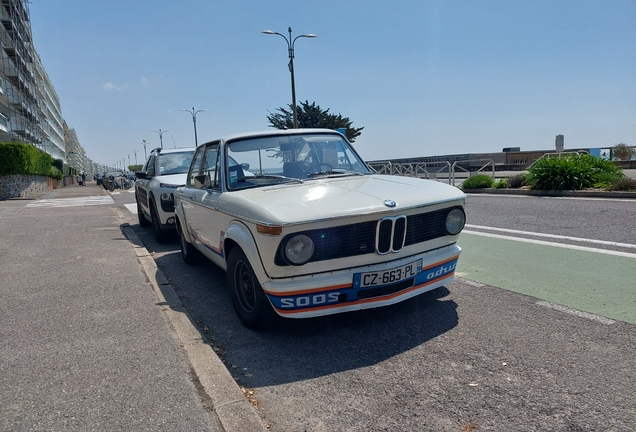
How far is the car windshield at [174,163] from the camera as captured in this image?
9.63 metres

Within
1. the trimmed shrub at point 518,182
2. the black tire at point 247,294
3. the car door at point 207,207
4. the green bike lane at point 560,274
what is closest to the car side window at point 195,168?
the car door at point 207,207

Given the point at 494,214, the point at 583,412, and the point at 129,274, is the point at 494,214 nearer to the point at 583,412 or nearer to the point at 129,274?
the point at 129,274

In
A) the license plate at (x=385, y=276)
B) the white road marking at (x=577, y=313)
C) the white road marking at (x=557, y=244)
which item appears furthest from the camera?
the white road marking at (x=557, y=244)

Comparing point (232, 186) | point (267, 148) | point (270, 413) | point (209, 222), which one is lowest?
point (270, 413)

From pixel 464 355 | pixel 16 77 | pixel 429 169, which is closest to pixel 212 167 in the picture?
pixel 464 355

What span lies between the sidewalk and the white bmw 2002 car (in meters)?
0.71

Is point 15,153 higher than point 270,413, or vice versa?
point 15,153

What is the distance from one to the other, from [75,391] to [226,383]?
938 mm

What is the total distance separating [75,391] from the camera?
122 inches

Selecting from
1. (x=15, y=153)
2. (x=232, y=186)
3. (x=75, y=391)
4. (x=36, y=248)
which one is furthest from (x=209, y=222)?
(x=15, y=153)

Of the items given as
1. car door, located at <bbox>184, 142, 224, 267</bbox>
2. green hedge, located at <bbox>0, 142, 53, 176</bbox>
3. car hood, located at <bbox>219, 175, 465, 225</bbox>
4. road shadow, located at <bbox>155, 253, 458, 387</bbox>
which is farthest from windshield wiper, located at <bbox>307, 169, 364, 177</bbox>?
green hedge, located at <bbox>0, 142, 53, 176</bbox>

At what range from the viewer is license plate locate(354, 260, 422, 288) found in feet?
12.1

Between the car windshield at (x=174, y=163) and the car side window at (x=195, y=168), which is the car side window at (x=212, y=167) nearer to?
the car side window at (x=195, y=168)

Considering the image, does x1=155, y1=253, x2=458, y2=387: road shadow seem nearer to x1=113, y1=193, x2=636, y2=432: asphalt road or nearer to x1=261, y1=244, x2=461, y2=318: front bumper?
x1=113, y1=193, x2=636, y2=432: asphalt road
